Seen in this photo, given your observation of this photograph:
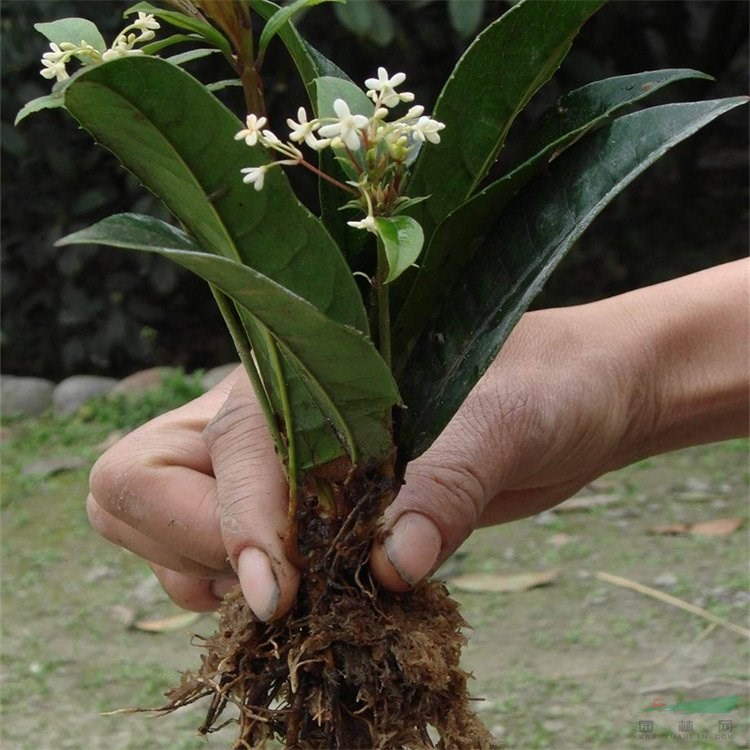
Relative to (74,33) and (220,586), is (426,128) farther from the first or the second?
(220,586)

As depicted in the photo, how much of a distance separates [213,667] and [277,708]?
0.24 ft

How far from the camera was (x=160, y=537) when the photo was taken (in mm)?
1340

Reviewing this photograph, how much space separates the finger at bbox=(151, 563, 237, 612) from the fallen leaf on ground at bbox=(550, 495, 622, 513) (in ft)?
4.76

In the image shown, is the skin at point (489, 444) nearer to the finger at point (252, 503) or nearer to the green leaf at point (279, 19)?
the finger at point (252, 503)

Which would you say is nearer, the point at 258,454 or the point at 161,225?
the point at 161,225

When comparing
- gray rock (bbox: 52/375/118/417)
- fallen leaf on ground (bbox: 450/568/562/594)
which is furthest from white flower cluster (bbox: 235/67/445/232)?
gray rock (bbox: 52/375/118/417)

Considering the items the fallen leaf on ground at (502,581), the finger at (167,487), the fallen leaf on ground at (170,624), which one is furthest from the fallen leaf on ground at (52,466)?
the finger at (167,487)

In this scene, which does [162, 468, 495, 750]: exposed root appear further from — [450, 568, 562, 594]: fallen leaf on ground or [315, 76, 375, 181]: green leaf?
[450, 568, 562, 594]: fallen leaf on ground

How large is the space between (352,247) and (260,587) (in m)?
0.32

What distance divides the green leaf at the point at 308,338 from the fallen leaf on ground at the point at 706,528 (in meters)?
1.81

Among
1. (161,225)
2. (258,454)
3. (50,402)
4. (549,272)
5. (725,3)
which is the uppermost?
(161,225)

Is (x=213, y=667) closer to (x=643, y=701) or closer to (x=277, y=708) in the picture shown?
(x=277, y=708)

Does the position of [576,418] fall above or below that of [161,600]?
above

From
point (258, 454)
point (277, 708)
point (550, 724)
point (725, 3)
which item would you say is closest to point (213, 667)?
point (277, 708)
